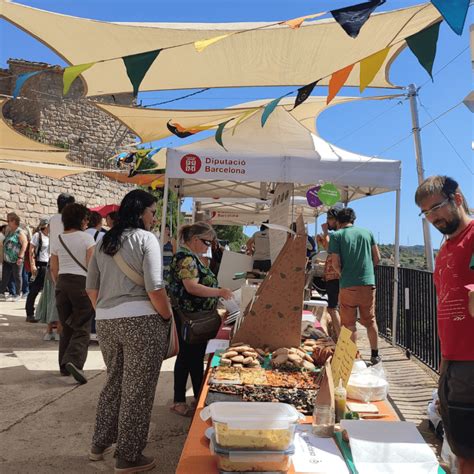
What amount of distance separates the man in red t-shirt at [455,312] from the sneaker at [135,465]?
1.62 meters

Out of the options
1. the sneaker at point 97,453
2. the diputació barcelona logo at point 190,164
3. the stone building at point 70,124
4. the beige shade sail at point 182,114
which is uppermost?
the stone building at point 70,124

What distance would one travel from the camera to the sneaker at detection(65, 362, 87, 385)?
430 centimetres

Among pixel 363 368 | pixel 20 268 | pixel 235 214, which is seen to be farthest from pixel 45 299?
pixel 235 214

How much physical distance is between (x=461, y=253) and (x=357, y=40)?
398cm

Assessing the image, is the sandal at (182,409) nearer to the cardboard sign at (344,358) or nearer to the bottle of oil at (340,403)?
the cardboard sign at (344,358)

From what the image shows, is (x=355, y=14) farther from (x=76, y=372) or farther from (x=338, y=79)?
(x=76, y=372)

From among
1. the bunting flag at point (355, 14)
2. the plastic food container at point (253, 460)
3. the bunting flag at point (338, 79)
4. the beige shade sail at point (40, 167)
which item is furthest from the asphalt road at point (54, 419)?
the beige shade sail at point (40, 167)

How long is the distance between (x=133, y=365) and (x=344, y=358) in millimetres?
1230

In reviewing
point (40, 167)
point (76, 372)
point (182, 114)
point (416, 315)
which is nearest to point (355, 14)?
point (76, 372)

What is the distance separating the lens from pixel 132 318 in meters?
2.58

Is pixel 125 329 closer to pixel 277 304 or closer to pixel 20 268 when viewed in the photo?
pixel 277 304

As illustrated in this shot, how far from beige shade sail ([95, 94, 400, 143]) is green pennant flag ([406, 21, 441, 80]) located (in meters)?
3.73

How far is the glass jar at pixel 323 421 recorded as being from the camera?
5.37 ft

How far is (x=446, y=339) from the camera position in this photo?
189 centimetres
